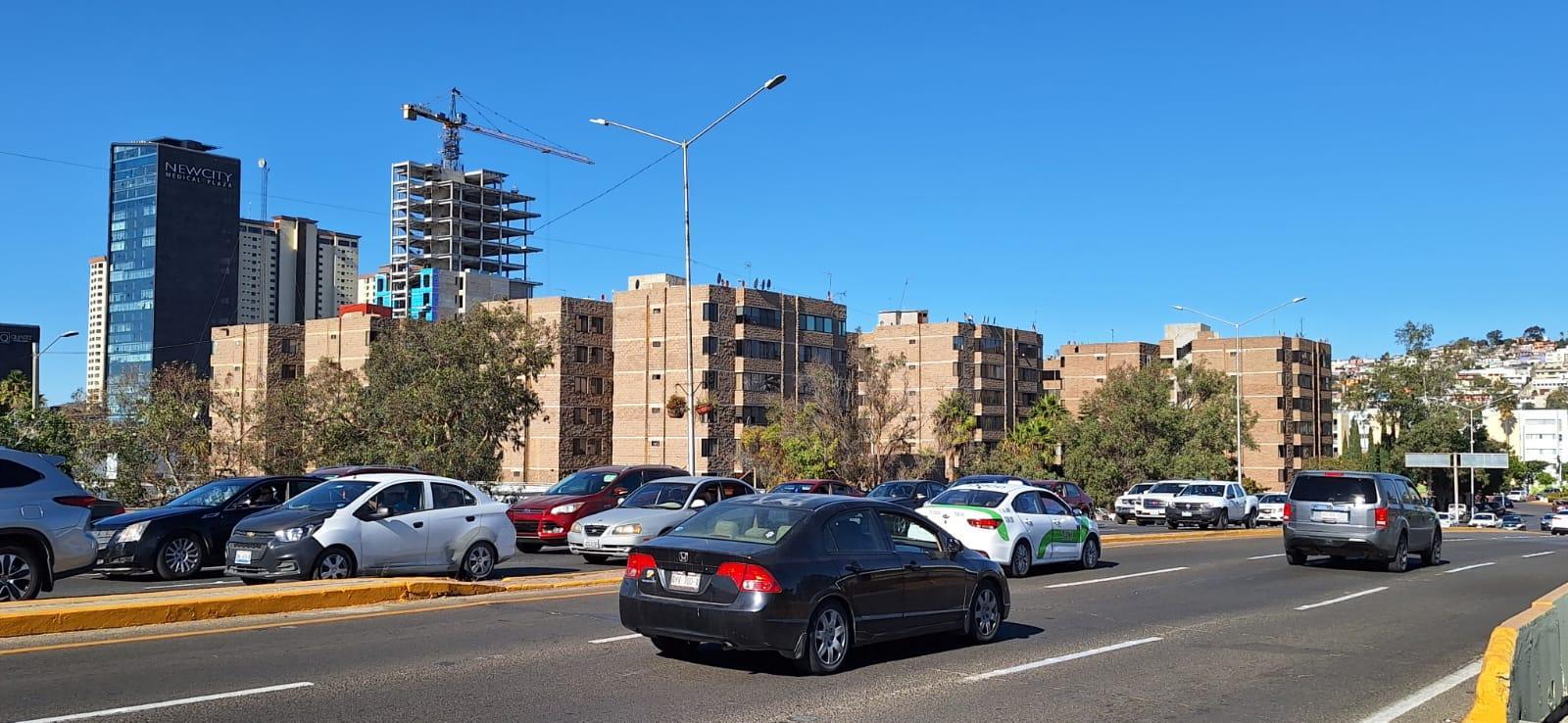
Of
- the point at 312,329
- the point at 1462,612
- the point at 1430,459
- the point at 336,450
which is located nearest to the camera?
the point at 1462,612

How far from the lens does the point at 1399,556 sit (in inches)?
871

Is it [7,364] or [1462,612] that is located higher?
[7,364]

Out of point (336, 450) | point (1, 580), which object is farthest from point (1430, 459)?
point (1, 580)

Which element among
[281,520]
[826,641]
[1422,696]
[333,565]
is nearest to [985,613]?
[826,641]

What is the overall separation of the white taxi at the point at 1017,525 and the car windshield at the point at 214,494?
33.7 ft

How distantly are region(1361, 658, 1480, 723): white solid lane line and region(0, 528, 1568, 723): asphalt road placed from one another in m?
0.06

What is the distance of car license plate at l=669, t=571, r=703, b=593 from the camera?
10102 mm

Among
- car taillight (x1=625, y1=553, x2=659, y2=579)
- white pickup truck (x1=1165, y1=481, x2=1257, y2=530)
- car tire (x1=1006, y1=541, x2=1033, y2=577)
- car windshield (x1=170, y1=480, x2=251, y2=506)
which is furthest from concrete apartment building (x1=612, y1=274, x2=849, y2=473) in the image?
car taillight (x1=625, y1=553, x2=659, y2=579)

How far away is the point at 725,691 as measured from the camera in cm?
955

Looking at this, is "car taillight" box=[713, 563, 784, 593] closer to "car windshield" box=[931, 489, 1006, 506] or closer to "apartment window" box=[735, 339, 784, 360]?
"car windshield" box=[931, 489, 1006, 506]

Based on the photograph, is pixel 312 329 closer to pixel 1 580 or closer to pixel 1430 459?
pixel 1430 459

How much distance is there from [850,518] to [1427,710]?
4.63 m

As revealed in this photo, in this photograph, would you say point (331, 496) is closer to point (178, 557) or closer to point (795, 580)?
point (178, 557)

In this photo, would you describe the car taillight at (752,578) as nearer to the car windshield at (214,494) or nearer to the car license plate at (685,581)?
the car license plate at (685,581)
